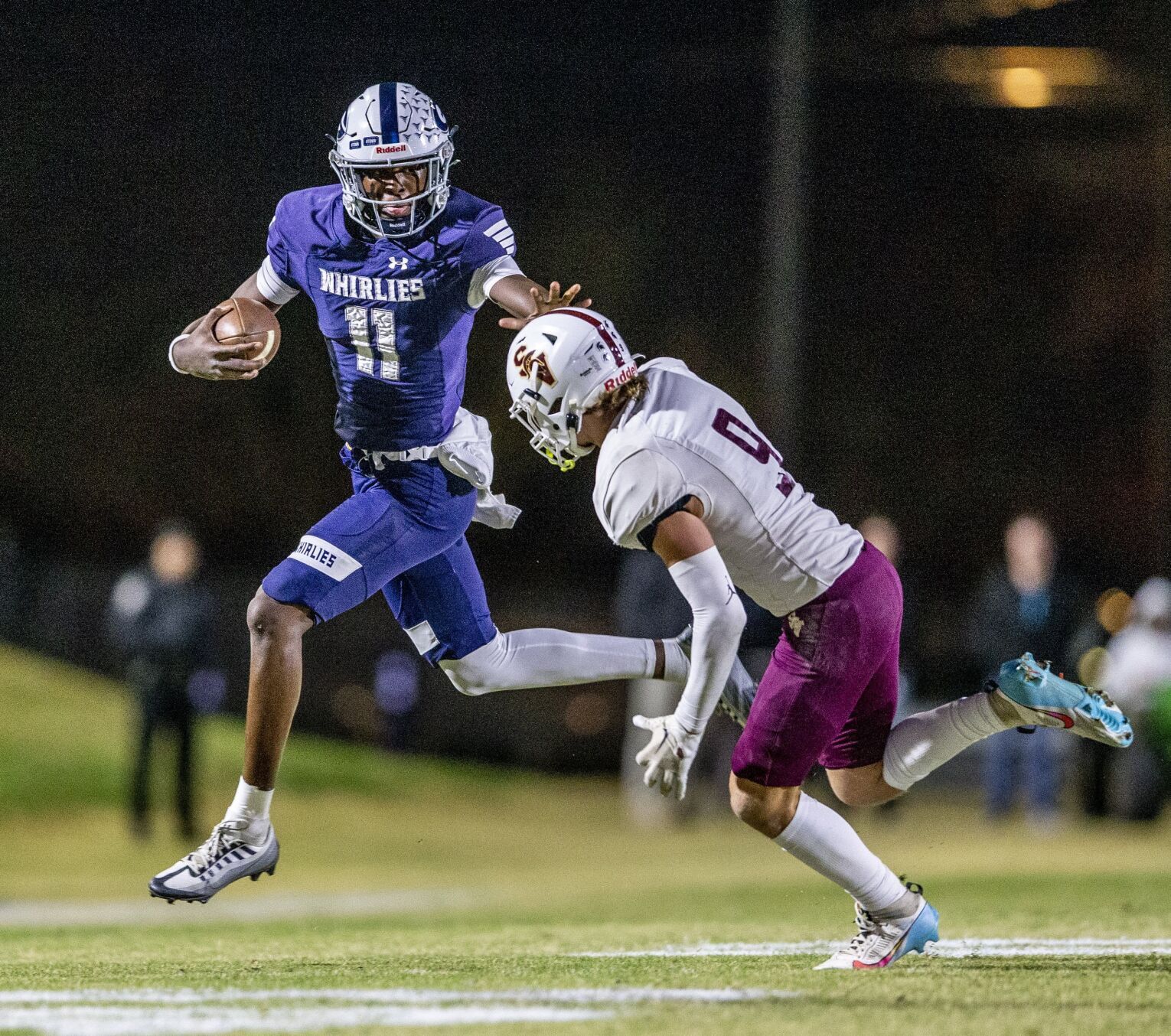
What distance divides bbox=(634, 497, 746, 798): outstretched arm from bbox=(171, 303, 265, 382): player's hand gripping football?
1.53 m

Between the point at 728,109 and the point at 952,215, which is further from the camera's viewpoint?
the point at 952,215

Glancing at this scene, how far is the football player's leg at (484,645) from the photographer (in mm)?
5031

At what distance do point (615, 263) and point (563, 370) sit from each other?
36.3ft

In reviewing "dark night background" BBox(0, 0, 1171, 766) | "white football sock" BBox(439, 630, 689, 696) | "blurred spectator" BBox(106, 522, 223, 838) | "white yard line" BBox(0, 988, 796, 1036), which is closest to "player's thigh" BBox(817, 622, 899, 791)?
"white football sock" BBox(439, 630, 689, 696)

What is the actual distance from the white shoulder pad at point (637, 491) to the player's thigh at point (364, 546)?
921 mm

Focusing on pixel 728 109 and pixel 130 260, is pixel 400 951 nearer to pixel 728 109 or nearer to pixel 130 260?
pixel 130 260

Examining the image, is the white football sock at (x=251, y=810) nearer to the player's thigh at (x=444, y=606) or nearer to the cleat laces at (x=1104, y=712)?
the player's thigh at (x=444, y=606)

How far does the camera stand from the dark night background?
39.5ft

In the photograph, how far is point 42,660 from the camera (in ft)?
42.2

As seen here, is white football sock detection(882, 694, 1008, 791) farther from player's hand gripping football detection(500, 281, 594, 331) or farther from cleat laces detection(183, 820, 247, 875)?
cleat laces detection(183, 820, 247, 875)

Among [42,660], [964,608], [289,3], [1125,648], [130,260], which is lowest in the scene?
[964,608]

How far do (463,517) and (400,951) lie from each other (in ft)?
4.32

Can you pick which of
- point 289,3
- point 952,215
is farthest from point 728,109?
point 289,3

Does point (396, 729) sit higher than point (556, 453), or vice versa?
point (556, 453)
